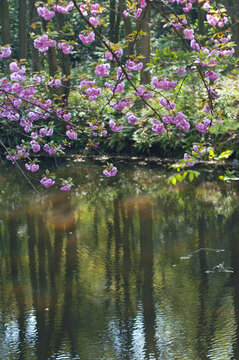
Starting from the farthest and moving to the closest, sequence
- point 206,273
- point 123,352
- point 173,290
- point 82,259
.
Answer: point 82,259 < point 206,273 < point 173,290 < point 123,352

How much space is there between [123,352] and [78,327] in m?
0.71

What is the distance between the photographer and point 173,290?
651cm

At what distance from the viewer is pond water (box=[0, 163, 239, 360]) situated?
5.36 meters

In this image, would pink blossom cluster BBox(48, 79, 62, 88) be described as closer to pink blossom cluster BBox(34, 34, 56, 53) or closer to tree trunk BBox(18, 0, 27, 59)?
pink blossom cluster BBox(34, 34, 56, 53)

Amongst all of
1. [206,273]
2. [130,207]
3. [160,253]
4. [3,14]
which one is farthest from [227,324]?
[3,14]

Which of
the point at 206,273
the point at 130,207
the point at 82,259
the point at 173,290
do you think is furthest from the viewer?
the point at 130,207

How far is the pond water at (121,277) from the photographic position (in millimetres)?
5363

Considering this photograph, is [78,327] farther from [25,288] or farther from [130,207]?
[130,207]

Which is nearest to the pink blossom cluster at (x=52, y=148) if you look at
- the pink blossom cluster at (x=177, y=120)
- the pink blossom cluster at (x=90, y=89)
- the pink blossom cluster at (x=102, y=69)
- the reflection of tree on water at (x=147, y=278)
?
the pink blossom cluster at (x=90, y=89)

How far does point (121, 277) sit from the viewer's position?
Result: 7016 millimetres

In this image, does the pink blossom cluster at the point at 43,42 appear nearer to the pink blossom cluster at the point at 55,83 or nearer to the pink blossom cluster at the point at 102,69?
the pink blossom cluster at the point at 55,83

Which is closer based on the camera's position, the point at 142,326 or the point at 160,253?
the point at 142,326

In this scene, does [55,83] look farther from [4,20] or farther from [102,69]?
[4,20]

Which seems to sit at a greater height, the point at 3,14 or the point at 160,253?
the point at 3,14
